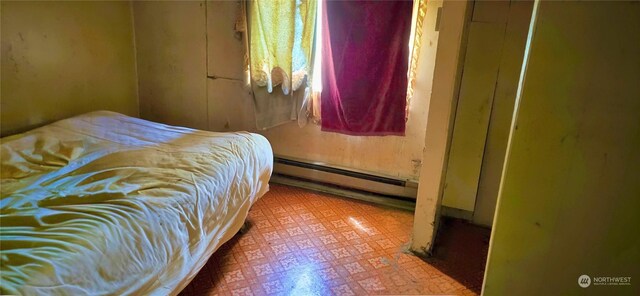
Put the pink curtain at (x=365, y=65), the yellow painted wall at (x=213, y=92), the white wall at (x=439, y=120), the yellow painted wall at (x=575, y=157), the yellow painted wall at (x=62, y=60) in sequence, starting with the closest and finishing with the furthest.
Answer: the yellow painted wall at (x=575, y=157) < the white wall at (x=439, y=120) < the yellow painted wall at (x=62, y=60) < the pink curtain at (x=365, y=65) < the yellow painted wall at (x=213, y=92)

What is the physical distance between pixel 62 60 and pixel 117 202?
152 centimetres

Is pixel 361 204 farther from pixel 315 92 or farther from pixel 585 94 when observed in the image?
pixel 585 94

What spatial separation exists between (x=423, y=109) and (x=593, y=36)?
170 cm

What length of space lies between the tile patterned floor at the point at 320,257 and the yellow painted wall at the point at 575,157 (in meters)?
0.98

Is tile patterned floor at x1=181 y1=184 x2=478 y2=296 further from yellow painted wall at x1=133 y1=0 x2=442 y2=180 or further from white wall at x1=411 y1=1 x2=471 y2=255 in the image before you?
yellow painted wall at x1=133 y1=0 x2=442 y2=180

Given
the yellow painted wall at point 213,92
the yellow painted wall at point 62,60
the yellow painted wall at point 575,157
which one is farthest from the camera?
the yellow painted wall at point 213,92

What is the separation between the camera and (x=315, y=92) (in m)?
2.79

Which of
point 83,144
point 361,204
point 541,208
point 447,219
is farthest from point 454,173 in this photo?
point 83,144

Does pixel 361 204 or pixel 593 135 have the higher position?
pixel 593 135

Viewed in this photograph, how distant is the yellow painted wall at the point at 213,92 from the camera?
2859 millimetres

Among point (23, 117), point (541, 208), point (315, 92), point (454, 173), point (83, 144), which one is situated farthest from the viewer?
point (315, 92)

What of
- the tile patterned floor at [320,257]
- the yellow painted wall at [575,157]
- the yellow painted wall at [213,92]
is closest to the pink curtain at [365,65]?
the yellow painted wall at [213,92]

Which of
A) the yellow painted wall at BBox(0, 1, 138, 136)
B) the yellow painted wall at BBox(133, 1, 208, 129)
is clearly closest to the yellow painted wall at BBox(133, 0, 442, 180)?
the yellow painted wall at BBox(133, 1, 208, 129)

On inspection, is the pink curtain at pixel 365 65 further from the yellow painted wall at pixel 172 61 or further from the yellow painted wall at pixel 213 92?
the yellow painted wall at pixel 172 61
